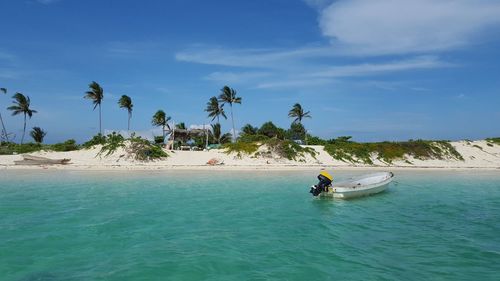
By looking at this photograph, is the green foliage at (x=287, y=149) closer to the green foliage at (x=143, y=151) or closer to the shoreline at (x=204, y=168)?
the shoreline at (x=204, y=168)

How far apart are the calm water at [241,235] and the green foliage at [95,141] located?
20.4 meters

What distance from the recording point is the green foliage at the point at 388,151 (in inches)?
1746

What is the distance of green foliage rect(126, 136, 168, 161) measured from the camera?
39188 millimetres

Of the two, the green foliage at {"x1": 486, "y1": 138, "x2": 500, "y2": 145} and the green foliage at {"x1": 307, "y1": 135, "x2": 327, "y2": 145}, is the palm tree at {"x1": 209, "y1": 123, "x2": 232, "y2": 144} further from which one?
the green foliage at {"x1": 486, "y1": 138, "x2": 500, "y2": 145}

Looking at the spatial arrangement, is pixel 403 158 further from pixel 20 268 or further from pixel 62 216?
pixel 20 268

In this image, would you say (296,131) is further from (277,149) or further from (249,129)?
(277,149)

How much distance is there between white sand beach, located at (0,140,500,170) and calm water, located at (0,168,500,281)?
573 inches

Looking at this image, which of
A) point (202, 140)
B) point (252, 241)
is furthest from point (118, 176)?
point (202, 140)

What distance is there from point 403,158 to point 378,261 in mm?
38646

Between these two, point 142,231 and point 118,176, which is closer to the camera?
point 142,231

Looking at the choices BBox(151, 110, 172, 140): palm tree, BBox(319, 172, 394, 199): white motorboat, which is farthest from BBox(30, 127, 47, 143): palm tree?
BBox(319, 172, 394, 199): white motorboat

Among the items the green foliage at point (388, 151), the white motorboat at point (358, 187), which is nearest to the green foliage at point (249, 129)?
the green foliage at point (388, 151)

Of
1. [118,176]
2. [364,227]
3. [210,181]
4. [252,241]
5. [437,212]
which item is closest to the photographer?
[252,241]

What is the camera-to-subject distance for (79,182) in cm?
2573
